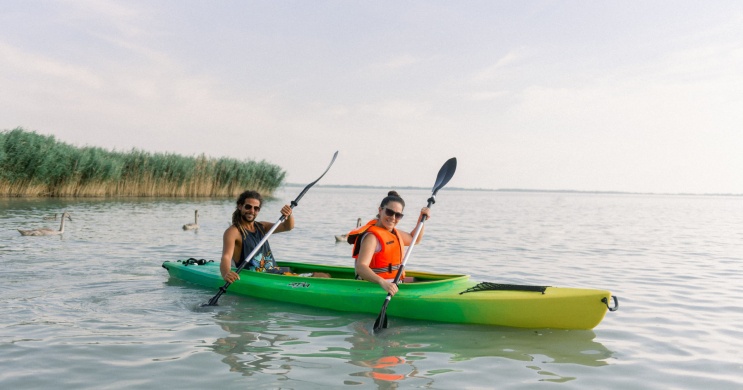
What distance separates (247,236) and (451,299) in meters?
2.39

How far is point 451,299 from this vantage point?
517cm

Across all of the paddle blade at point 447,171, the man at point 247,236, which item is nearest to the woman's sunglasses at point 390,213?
the man at point 247,236

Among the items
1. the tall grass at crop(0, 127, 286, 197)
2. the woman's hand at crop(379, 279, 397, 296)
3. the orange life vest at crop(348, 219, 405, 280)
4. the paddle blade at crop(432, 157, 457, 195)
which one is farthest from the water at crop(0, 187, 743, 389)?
the tall grass at crop(0, 127, 286, 197)

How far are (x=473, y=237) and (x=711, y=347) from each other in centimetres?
948

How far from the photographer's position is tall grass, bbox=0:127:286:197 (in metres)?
20.4

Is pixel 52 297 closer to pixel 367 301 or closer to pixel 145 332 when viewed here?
pixel 145 332

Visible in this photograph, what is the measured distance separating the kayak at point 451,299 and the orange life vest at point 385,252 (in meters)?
0.19

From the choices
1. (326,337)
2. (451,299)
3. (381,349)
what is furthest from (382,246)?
(381,349)

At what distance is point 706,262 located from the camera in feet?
32.9

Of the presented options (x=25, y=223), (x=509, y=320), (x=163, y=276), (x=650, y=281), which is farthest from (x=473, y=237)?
(x=25, y=223)

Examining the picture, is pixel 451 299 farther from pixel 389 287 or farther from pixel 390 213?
pixel 390 213

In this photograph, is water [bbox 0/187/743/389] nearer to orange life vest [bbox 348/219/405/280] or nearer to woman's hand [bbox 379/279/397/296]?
woman's hand [bbox 379/279/397/296]

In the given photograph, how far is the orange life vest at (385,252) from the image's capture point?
5.53 metres

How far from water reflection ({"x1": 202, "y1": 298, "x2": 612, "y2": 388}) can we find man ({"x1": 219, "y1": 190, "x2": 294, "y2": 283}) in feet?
2.30
